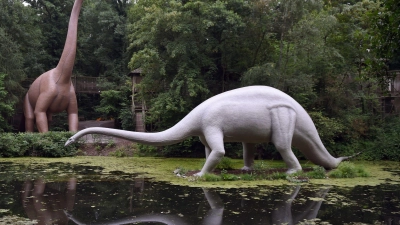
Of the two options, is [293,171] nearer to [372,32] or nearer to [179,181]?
[179,181]

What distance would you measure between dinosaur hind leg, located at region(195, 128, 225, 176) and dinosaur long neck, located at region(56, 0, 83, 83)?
9293mm

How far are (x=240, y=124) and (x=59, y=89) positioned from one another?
10.1 metres

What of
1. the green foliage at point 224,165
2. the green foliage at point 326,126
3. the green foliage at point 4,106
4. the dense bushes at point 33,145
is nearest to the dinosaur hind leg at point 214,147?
the green foliage at point 224,165

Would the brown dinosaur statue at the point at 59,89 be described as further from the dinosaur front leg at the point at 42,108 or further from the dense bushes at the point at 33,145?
the dense bushes at the point at 33,145

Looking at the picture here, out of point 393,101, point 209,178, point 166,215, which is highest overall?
point 393,101

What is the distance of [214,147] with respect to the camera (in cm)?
902

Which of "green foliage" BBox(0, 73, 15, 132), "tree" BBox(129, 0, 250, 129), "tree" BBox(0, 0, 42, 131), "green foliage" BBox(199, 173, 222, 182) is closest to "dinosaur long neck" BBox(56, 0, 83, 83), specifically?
"green foliage" BBox(0, 73, 15, 132)

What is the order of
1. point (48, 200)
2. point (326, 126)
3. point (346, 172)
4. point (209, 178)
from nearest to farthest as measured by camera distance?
point (48, 200), point (209, 178), point (346, 172), point (326, 126)

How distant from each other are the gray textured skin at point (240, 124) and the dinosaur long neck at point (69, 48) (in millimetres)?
8521

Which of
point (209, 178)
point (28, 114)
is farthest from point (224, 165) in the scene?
point (28, 114)

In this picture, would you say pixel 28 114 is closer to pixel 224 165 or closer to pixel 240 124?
pixel 224 165

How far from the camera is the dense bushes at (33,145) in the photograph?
14.7 metres

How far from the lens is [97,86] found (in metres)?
23.4

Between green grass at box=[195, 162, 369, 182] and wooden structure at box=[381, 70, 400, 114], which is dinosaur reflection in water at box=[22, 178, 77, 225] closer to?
green grass at box=[195, 162, 369, 182]
